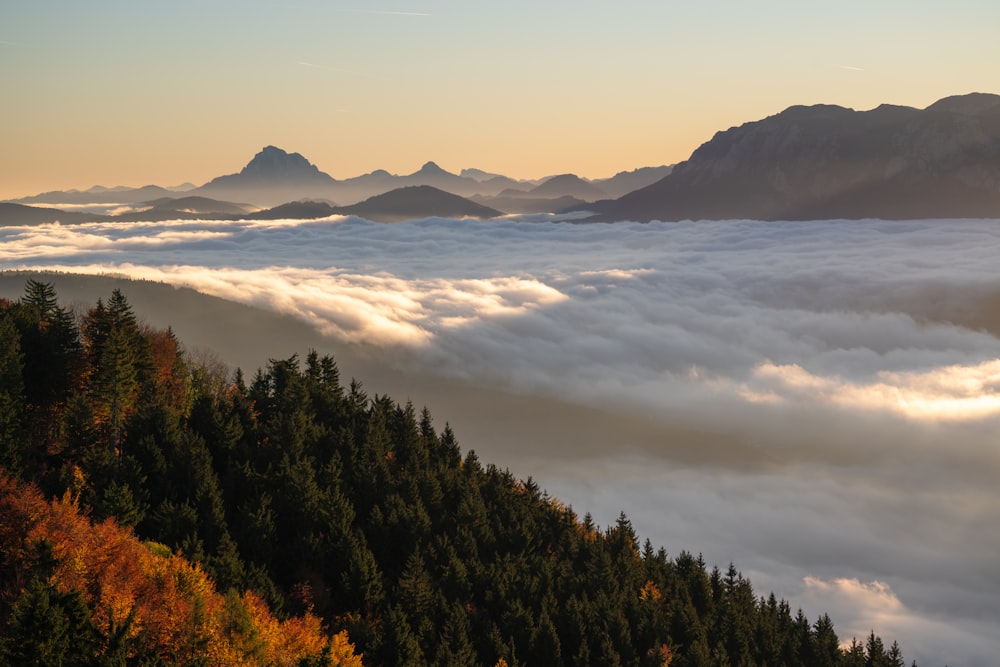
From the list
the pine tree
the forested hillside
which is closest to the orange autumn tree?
the forested hillside

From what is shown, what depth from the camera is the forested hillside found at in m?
61.0

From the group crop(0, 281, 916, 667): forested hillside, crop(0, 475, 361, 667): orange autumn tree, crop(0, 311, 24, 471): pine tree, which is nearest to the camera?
crop(0, 475, 361, 667): orange autumn tree

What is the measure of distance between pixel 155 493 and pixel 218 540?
353 inches

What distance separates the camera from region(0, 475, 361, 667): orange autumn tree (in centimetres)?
4412

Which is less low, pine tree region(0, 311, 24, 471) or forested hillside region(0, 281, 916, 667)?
pine tree region(0, 311, 24, 471)

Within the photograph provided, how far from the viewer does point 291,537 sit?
8312cm

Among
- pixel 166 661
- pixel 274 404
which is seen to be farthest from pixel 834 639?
pixel 166 661

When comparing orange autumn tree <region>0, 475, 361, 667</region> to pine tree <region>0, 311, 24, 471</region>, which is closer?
orange autumn tree <region>0, 475, 361, 667</region>

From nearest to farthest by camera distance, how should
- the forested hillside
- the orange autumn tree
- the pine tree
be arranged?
the orange autumn tree → the forested hillside → the pine tree

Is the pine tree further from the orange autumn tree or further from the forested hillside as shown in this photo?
the orange autumn tree

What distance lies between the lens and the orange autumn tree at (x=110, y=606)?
145 ft

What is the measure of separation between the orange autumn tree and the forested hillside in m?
0.22

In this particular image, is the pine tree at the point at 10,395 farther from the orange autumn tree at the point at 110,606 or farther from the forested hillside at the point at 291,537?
the orange autumn tree at the point at 110,606

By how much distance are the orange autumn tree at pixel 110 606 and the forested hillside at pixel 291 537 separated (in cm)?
22
